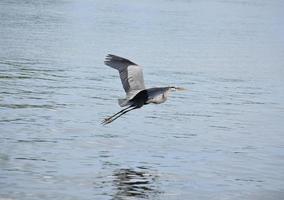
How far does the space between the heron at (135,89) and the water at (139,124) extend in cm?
114

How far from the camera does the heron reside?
12797 mm

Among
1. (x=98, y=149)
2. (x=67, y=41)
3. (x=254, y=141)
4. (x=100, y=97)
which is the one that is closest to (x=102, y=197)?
(x=98, y=149)

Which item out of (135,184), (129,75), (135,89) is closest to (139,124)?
(129,75)

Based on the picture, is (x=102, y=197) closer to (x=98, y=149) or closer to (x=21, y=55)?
(x=98, y=149)

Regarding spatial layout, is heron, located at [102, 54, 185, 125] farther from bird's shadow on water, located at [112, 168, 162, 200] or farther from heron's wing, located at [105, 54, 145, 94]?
bird's shadow on water, located at [112, 168, 162, 200]

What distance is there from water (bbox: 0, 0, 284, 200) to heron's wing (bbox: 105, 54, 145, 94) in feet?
4.32

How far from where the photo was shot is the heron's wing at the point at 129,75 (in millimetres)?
13289

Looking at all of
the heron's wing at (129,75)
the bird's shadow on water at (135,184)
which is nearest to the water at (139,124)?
the bird's shadow on water at (135,184)

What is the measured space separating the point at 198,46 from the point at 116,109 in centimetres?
1985

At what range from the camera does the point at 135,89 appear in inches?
521

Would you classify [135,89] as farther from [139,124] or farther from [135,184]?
[139,124]

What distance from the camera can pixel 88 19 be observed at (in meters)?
54.2

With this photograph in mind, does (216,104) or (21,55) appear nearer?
(216,104)

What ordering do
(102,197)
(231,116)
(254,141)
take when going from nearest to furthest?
(102,197) < (254,141) < (231,116)
